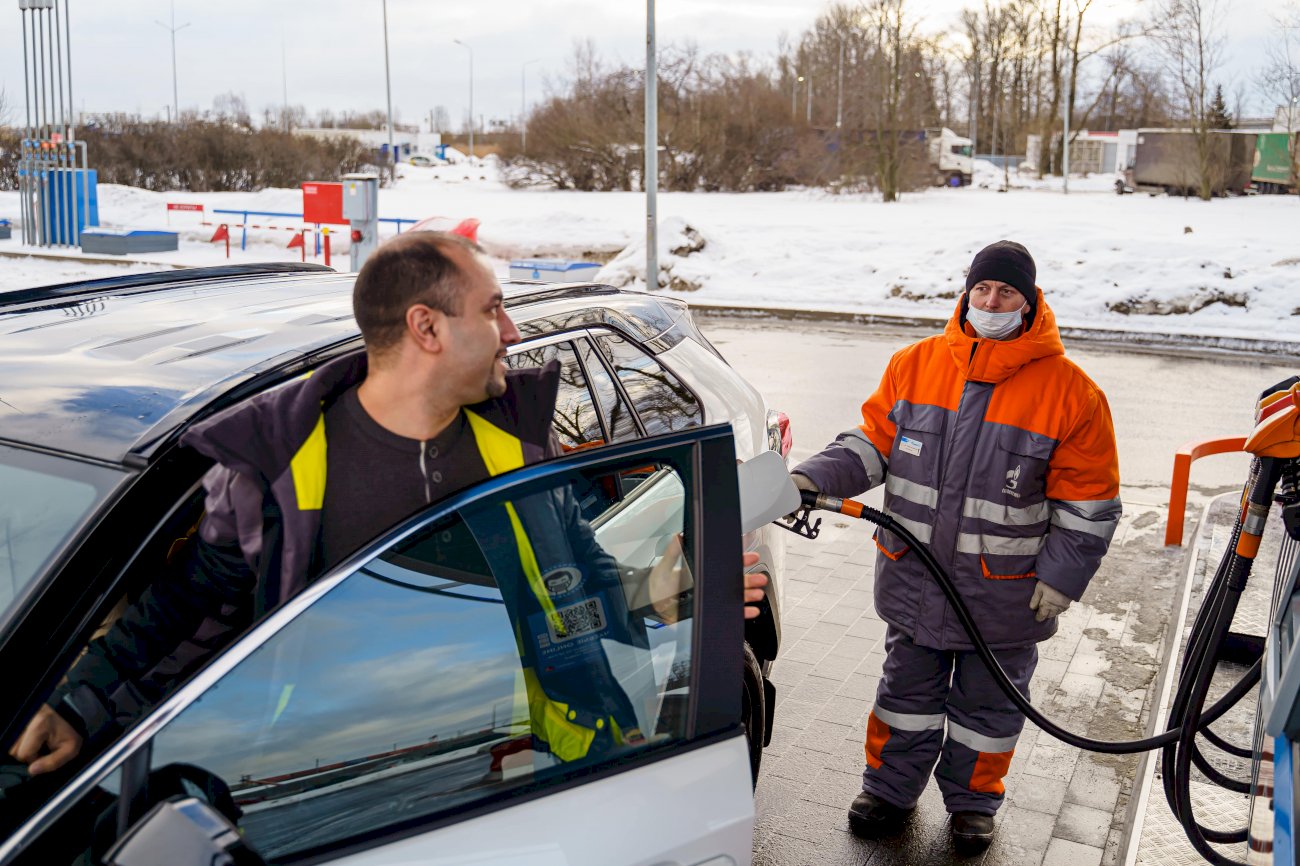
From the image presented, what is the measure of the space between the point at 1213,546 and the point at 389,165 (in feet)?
137

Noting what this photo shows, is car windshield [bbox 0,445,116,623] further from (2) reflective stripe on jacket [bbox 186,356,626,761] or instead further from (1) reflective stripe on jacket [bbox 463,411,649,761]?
(1) reflective stripe on jacket [bbox 463,411,649,761]

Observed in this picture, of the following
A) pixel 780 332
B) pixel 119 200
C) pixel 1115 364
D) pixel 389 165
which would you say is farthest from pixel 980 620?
pixel 389 165

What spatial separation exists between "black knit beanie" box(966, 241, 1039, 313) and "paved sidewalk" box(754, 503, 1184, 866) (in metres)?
1.70

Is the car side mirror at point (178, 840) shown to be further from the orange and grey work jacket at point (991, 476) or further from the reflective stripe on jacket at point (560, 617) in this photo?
the orange and grey work jacket at point (991, 476)

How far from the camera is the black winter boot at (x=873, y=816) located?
4.00 meters

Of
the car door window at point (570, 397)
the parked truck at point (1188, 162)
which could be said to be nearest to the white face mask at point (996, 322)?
the car door window at point (570, 397)

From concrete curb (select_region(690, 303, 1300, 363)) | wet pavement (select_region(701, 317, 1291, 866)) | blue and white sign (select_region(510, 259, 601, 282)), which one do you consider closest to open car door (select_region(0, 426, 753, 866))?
wet pavement (select_region(701, 317, 1291, 866))

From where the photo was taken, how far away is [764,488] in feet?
8.97

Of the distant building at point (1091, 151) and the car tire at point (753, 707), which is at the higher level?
the distant building at point (1091, 151)

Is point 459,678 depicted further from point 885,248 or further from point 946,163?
point 946,163

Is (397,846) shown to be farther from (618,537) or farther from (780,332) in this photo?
(780,332)

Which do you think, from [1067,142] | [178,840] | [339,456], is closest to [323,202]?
[339,456]

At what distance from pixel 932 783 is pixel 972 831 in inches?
22.3

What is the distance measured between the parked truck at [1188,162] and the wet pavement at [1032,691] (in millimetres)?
34332
